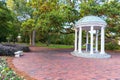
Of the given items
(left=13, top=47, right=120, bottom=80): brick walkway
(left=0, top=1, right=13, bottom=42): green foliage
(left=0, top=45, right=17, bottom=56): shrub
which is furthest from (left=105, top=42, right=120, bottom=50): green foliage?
(left=0, top=45, right=17, bottom=56): shrub

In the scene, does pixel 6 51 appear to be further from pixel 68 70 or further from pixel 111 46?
pixel 111 46

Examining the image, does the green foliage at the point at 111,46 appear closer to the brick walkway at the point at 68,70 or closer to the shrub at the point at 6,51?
the brick walkway at the point at 68,70

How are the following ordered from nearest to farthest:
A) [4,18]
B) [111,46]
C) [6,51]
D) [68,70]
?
[68,70] < [6,51] < [4,18] < [111,46]

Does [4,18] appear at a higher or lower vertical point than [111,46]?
higher

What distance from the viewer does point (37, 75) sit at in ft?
24.0

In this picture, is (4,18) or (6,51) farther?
(4,18)

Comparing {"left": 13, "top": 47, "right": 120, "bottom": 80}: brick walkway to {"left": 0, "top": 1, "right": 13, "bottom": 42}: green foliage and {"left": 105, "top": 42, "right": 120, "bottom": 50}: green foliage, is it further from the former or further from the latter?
{"left": 105, "top": 42, "right": 120, "bottom": 50}: green foliage

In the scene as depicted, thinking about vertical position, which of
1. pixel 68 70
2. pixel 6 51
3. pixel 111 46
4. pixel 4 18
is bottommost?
pixel 68 70

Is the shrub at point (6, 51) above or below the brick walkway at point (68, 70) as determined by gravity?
above

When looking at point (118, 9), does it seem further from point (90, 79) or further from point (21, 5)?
point (21, 5)

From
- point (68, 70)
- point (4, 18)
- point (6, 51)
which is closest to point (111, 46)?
point (4, 18)

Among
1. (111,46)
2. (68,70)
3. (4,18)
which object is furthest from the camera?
(111,46)

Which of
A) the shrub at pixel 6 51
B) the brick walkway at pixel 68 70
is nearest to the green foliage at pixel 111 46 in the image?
the brick walkway at pixel 68 70

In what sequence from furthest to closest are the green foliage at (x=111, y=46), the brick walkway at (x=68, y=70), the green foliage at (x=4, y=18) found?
the green foliage at (x=111, y=46) < the green foliage at (x=4, y=18) < the brick walkway at (x=68, y=70)
